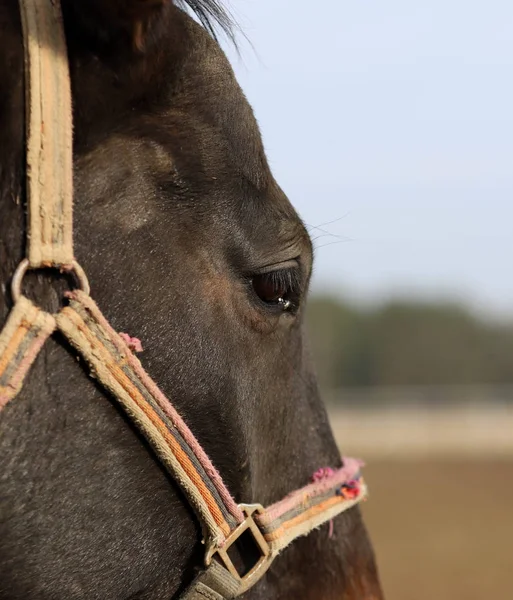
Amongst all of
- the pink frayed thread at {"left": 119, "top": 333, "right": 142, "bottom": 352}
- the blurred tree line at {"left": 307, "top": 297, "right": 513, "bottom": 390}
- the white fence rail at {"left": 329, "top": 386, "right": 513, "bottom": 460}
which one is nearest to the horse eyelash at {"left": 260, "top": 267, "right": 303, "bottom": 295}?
the pink frayed thread at {"left": 119, "top": 333, "right": 142, "bottom": 352}

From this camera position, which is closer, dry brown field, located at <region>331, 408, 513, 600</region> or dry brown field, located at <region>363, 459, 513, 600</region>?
dry brown field, located at <region>363, 459, 513, 600</region>

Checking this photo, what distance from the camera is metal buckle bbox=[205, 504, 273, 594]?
6.43 ft

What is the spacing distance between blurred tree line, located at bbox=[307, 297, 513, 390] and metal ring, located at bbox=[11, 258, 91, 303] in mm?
30203

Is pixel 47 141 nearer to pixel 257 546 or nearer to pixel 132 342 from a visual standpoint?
pixel 132 342

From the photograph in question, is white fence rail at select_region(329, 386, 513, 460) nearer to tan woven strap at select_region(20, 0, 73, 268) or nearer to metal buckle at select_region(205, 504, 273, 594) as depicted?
metal buckle at select_region(205, 504, 273, 594)

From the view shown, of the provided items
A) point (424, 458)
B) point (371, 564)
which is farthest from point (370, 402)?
point (371, 564)

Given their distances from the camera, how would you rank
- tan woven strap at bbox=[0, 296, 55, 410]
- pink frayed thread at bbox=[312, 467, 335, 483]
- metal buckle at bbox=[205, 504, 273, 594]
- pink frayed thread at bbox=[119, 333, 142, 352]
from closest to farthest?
tan woven strap at bbox=[0, 296, 55, 410] → pink frayed thread at bbox=[119, 333, 142, 352] → metal buckle at bbox=[205, 504, 273, 594] → pink frayed thread at bbox=[312, 467, 335, 483]

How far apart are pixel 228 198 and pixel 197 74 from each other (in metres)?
0.29

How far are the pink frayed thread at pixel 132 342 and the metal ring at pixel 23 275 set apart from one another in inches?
5.1

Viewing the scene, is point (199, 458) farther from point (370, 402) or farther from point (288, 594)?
point (370, 402)

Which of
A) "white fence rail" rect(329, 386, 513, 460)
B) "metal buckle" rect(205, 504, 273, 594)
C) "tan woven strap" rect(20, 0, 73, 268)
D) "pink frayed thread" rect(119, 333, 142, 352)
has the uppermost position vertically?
"tan woven strap" rect(20, 0, 73, 268)

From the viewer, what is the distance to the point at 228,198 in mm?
1931

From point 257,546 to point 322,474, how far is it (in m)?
0.35

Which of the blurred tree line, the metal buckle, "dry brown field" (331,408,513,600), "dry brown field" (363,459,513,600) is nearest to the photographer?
the metal buckle
